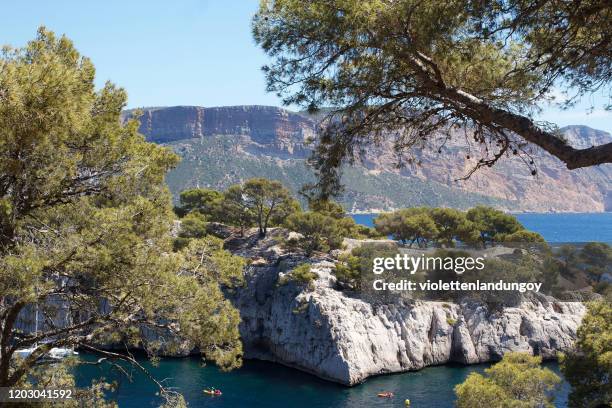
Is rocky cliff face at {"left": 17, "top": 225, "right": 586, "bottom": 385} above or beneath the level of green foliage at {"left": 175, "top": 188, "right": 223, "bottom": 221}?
beneath

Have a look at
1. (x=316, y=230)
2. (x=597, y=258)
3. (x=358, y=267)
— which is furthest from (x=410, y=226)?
(x=597, y=258)

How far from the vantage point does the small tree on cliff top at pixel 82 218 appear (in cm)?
588

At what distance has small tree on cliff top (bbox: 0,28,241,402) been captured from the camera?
588 centimetres

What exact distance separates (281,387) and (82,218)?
24351 millimetres

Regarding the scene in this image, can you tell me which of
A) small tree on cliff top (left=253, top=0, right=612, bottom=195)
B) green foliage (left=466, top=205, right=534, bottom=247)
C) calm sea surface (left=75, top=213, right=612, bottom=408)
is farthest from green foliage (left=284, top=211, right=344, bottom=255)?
small tree on cliff top (left=253, top=0, right=612, bottom=195)

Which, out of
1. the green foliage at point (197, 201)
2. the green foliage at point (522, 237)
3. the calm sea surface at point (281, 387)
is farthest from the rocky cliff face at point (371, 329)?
the green foliage at point (197, 201)

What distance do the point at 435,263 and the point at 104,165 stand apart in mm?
28841

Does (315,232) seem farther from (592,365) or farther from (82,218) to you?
(82,218)

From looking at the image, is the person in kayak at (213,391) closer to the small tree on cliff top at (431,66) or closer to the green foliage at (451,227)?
the green foliage at (451,227)

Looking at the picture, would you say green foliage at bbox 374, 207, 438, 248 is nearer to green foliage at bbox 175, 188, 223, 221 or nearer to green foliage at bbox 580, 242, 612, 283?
green foliage at bbox 580, 242, 612, 283

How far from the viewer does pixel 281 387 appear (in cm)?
2923

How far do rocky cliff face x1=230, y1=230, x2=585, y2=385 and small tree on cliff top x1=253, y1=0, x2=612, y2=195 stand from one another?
2513cm

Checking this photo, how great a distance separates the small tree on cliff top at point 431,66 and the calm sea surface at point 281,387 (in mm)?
20364

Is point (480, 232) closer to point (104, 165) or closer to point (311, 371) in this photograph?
point (311, 371)
